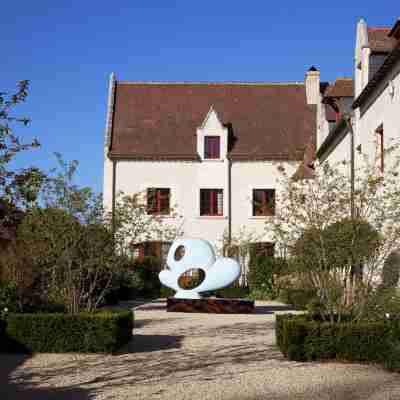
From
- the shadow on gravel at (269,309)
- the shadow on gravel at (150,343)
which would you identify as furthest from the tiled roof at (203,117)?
the shadow on gravel at (150,343)

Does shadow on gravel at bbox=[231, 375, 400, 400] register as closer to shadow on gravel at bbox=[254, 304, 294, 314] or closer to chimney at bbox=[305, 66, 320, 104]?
shadow on gravel at bbox=[254, 304, 294, 314]

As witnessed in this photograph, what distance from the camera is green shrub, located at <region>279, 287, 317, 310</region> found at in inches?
840

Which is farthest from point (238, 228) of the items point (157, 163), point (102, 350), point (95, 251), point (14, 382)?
point (14, 382)

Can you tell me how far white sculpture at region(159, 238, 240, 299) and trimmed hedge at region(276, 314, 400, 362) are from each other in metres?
11.1

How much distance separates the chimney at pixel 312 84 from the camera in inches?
1465

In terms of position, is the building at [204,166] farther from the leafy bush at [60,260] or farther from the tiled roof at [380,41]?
the leafy bush at [60,260]

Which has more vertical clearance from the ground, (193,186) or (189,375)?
(193,186)

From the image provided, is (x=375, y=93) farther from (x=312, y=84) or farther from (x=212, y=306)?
(x=312, y=84)

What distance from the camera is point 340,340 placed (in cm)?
1080

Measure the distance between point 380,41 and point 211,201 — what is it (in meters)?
15.6

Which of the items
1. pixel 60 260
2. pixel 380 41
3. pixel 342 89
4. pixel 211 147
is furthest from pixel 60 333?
pixel 211 147

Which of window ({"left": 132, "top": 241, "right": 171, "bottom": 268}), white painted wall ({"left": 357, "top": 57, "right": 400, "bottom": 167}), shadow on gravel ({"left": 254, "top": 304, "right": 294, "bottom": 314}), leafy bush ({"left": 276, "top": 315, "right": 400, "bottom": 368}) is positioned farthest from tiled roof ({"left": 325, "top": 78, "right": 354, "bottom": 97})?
leafy bush ({"left": 276, "top": 315, "right": 400, "bottom": 368})

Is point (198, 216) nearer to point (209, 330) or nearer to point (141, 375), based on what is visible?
point (209, 330)

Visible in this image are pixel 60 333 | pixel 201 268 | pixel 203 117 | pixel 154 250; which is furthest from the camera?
pixel 203 117
